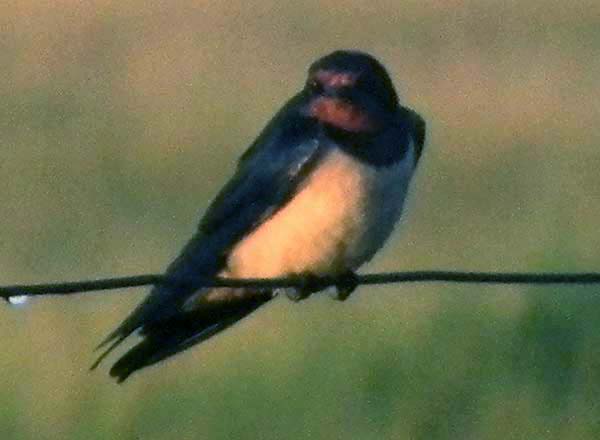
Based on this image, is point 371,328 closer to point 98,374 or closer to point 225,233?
point 98,374

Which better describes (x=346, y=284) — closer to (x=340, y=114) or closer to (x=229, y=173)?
(x=340, y=114)

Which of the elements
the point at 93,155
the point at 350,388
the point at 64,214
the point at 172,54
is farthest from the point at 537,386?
the point at 172,54

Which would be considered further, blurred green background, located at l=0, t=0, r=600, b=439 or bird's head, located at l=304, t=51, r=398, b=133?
blurred green background, located at l=0, t=0, r=600, b=439

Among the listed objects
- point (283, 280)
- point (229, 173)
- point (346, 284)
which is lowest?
point (229, 173)

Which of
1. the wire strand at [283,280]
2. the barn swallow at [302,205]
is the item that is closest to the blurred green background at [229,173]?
the barn swallow at [302,205]

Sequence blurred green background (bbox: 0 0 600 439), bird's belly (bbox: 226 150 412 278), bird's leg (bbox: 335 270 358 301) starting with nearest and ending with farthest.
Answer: bird's belly (bbox: 226 150 412 278)
bird's leg (bbox: 335 270 358 301)
blurred green background (bbox: 0 0 600 439)

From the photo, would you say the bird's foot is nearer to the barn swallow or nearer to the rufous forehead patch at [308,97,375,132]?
the barn swallow

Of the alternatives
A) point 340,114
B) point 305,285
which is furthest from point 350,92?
point 305,285

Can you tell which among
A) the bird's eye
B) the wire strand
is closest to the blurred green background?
the bird's eye
